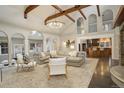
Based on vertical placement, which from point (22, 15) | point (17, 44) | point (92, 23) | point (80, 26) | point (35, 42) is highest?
point (92, 23)

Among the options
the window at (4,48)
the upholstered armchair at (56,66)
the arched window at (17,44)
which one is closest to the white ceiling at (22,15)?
the arched window at (17,44)

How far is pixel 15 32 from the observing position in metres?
6.84

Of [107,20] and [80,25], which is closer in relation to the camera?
[107,20]

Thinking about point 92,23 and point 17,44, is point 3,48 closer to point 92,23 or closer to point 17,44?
point 17,44

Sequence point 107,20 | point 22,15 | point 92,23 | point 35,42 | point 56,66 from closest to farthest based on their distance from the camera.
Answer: point 56,66, point 22,15, point 107,20, point 35,42, point 92,23

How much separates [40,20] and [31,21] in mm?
623

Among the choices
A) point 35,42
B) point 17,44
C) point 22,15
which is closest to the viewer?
point 22,15

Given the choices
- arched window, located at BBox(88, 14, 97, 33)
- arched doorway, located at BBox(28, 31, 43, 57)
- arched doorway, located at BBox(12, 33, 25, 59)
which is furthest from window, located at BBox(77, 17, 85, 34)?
arched doorway, located at BBox(12, 33, 25, 59)

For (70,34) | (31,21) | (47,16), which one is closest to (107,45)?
(70,34)

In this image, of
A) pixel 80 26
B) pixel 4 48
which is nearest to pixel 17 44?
pixel 4 48

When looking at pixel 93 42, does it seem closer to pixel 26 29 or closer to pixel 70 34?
pixel 70 34

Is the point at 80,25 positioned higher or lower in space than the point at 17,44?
higher

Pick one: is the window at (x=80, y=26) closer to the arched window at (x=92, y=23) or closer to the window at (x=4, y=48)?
the arched window at (x=92, y=23)
